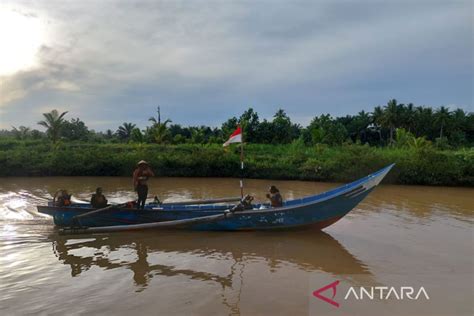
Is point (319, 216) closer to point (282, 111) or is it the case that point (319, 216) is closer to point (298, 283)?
point (298, 283)

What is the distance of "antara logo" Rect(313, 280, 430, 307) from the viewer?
5402 millimetres

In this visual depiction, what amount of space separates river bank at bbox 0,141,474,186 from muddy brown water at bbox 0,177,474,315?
30.4 ft

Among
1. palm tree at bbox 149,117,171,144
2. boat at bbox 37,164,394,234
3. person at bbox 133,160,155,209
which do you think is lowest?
boat at bbox 37,164,394,234

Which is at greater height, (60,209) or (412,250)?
(60,209)

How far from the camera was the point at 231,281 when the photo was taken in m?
A: 5.96

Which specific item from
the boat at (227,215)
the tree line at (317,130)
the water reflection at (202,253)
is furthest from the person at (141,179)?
the tree line at (317,130)

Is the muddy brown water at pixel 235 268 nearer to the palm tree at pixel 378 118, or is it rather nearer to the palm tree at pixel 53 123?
the palm tree at pixel 53 123

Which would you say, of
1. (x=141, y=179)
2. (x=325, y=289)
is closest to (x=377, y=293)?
(x=325, y=289)

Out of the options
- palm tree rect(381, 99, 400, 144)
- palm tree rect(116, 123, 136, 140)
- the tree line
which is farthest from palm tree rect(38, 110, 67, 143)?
palm tree rect(381, 99, 400, 144)

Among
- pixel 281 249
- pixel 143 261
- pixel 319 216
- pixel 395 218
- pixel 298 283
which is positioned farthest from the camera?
pixel 395 218

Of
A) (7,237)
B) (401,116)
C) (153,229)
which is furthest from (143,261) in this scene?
(401,116)

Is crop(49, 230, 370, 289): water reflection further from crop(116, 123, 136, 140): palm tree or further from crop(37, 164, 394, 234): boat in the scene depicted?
crop(116, 123, 136, 140): palm tree

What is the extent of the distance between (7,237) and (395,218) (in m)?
10.0

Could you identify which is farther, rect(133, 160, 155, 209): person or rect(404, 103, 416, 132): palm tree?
rect(404, 103, 416, 132): palm tree
